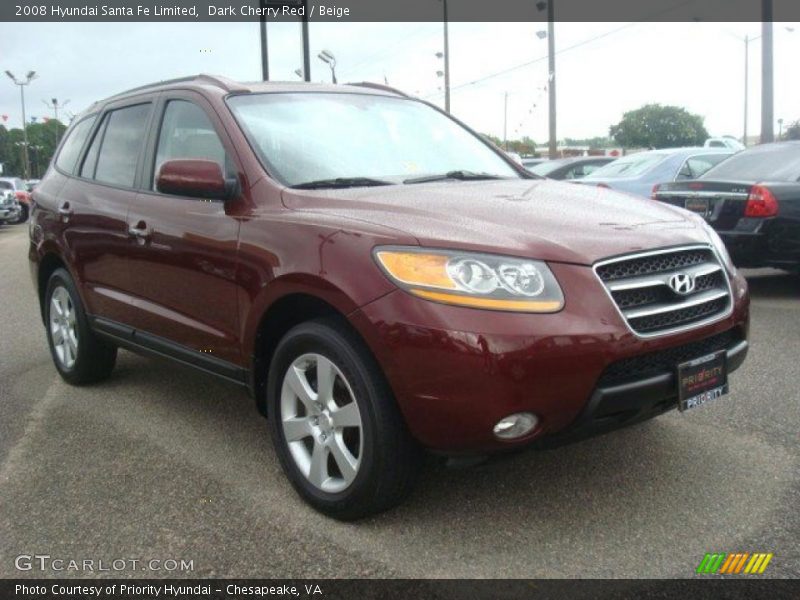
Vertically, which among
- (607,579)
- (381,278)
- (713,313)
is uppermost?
(381,278)

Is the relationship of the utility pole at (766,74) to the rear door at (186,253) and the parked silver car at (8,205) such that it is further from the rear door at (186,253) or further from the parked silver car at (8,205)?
the parked silver car at (8,205)

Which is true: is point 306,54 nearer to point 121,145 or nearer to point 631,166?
point 631,166

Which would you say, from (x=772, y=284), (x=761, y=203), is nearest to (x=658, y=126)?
(x=772, y=284)

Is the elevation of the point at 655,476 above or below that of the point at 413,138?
below

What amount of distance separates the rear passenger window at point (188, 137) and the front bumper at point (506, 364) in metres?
1.40

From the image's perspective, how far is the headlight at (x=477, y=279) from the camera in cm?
266

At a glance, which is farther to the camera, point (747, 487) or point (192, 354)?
point (192, 354)

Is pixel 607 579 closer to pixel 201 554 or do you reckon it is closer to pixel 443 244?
pixel 443 244

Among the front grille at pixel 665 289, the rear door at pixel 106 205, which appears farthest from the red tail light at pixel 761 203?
the rear door at pixel 106 205

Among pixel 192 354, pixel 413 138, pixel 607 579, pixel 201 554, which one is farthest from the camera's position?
pixel 413 138

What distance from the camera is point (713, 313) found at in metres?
3.09

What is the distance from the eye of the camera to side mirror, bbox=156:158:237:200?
339 centimetres

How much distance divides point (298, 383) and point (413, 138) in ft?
5.34

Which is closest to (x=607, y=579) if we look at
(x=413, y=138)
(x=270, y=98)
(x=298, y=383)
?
(x=298, y=383)
